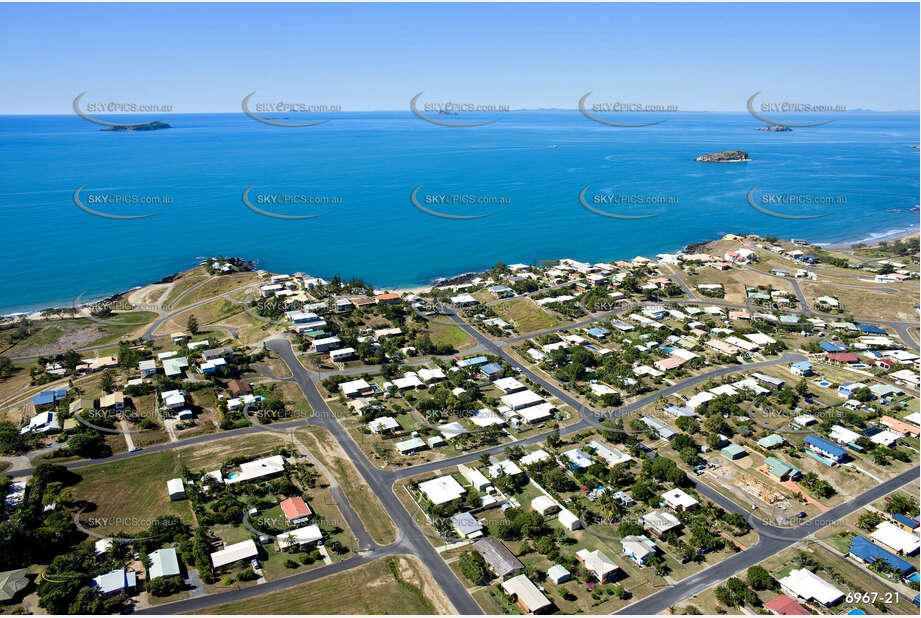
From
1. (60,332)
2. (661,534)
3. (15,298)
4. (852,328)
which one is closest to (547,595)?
(661,534)

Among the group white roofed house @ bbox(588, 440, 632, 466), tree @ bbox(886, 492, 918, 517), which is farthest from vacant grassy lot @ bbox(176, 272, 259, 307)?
tree @ bbox(886, 492, 918, 517)

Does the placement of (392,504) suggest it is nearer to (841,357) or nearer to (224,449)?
(224,449)

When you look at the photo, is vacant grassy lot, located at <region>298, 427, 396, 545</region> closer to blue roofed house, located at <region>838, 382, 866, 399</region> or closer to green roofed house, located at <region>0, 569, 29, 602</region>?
green roofed house, located at <region>0, 569, 29, 602</region>

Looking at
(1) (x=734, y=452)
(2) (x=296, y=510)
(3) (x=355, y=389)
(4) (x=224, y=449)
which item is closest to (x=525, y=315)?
(3) (x=355, y=389)

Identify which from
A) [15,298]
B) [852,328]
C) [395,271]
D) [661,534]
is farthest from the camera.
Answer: [395,271]

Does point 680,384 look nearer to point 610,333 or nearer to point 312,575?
point 610,333
